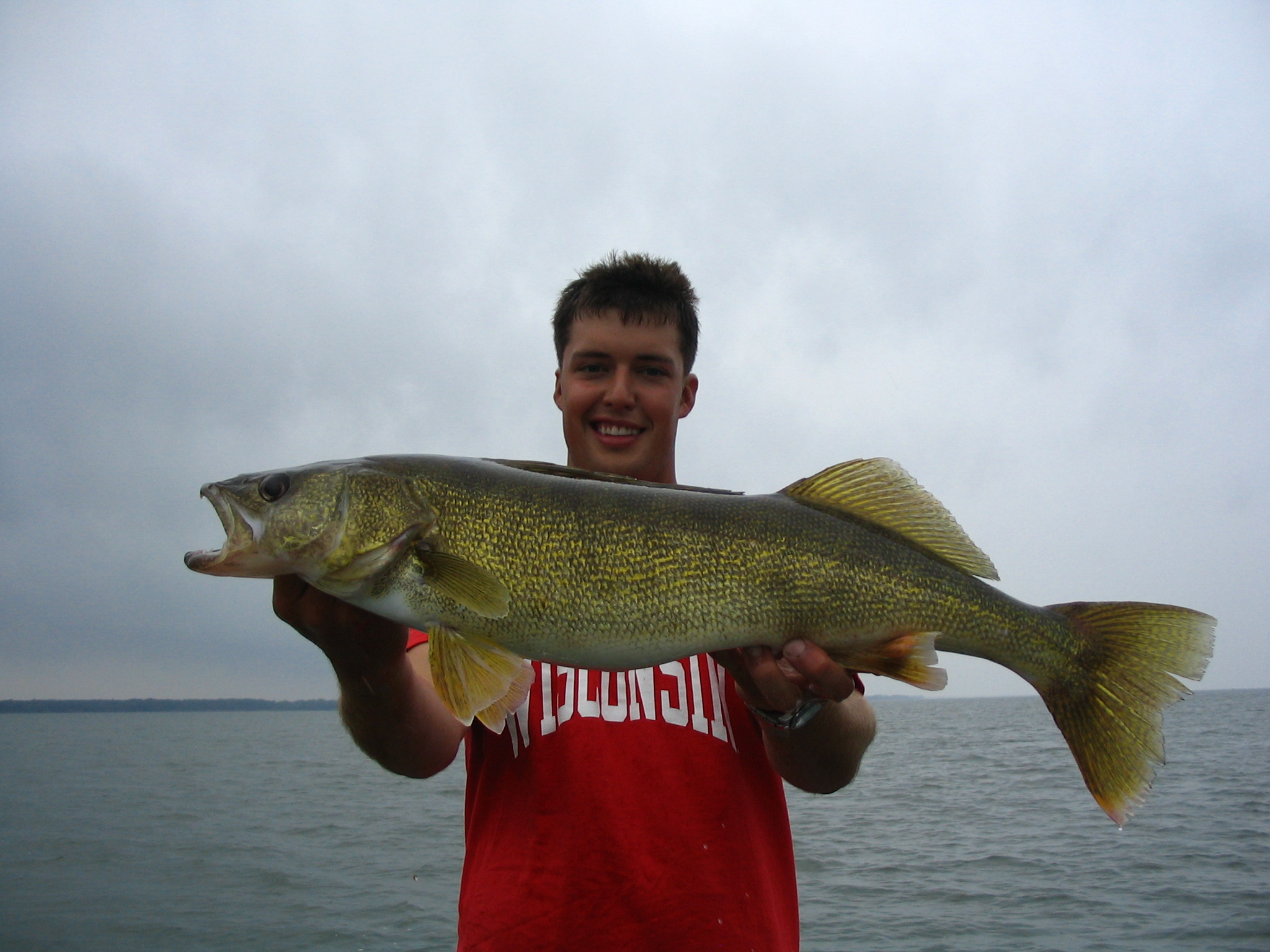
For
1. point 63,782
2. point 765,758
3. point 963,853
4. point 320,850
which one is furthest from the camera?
point 63,782

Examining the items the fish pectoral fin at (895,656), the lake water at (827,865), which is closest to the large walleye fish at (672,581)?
the fish pectoral fin at (895,656)

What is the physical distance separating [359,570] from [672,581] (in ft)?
3.38

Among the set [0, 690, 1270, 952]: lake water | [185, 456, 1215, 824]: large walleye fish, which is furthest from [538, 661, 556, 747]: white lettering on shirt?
[0, 690, 1270, 952]: lake water

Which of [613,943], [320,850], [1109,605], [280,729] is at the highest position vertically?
[1109,605]

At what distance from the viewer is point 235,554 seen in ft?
8.32

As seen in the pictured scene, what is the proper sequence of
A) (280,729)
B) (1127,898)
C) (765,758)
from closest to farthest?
(765,758) < (1127,898) < (280,729)

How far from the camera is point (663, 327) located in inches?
159

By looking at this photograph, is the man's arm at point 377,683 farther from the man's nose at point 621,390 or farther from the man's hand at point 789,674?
the man's nose at point 621,390

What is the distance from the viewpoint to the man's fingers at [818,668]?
2691mm

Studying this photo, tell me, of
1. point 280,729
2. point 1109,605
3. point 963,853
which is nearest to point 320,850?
point 963,853

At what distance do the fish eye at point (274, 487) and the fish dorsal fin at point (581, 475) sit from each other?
0.70 meters

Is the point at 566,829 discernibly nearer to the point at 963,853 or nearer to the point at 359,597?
the point at 359,597

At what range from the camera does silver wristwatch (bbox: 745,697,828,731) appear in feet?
9.31

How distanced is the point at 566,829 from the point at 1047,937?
388 inches
